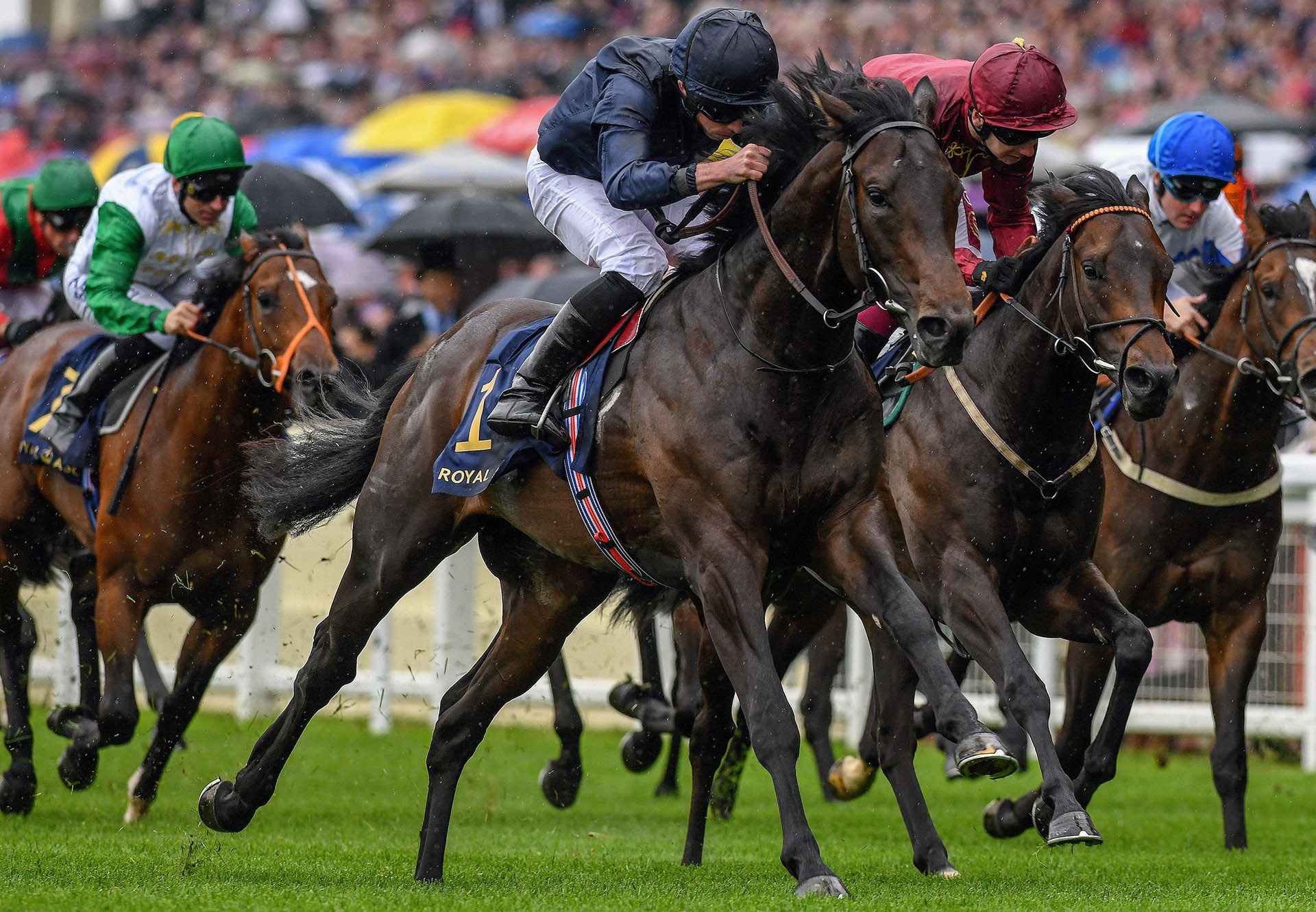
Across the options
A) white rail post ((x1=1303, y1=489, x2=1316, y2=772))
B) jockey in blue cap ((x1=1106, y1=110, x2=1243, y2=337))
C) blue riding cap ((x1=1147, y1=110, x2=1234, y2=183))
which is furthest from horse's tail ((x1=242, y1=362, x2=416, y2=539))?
white rail post ((x1=1303, y1=489, x2=1316, y2=772))

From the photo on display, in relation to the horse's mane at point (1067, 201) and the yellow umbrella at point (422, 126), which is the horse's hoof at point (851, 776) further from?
the yellow umbrella at point (422, 126)

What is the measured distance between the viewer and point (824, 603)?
20.5 ft

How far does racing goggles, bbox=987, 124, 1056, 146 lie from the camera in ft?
16.1

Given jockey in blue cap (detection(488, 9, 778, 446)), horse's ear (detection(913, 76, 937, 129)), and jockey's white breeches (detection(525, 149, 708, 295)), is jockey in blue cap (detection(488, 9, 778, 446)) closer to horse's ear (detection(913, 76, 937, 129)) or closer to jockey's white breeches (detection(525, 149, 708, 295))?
jockey's white breeches (detection(525, 149, 708, 295))

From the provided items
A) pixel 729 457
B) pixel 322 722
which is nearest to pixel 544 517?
pixel 729 457

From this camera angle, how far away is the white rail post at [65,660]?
389 inches

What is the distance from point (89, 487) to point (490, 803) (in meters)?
2.06

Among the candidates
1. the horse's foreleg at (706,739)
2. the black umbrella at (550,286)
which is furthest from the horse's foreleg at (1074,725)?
the black umbrella at (550,286)

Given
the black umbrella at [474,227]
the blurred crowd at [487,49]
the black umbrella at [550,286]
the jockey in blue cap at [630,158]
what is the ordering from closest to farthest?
the jockey in blue cap at [630,158], the black umbrella at [550,286], the black umbrella at [474,227], the blurred crowd at [487,49]

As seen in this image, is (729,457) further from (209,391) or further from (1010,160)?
(209,391)

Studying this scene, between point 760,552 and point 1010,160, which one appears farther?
point 1010,160

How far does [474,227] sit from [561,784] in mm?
5756

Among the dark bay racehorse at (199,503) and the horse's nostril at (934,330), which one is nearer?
the horse's nostril at (934,330)

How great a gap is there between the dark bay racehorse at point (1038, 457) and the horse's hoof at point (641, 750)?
1491mm
